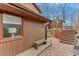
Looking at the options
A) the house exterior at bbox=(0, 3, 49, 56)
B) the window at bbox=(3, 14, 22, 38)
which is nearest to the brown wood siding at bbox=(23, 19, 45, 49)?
the house exterior at bbox=(0, 3, 49, 56)

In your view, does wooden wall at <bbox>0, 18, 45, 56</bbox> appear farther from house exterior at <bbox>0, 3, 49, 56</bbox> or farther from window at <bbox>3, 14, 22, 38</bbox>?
window at <bbox>3, 14, 22, 38</bbox>

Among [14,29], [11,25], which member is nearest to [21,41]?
[14,29]

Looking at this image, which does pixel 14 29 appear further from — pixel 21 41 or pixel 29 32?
pixel 29 32

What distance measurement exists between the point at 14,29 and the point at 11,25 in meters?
0.25

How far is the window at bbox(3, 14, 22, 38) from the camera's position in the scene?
14.5 feet

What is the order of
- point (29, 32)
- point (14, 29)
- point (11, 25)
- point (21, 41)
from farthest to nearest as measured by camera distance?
point (29, 32) → point (21, 41) → point (14, 29) → point (11, 25)

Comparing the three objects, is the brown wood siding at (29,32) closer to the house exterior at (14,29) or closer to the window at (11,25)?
the house exterior at (14,29)

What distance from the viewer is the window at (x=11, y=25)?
4409mm

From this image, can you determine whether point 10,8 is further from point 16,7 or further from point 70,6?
point 70,6

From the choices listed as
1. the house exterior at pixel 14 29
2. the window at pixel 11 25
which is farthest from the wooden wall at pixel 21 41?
the window at pixel 11 25

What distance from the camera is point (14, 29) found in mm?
4984

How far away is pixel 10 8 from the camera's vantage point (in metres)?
3.84

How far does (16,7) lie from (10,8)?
35 cm

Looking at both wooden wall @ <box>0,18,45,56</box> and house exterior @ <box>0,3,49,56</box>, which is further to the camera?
wooden wall @ <box>0,18,45,56</box>
